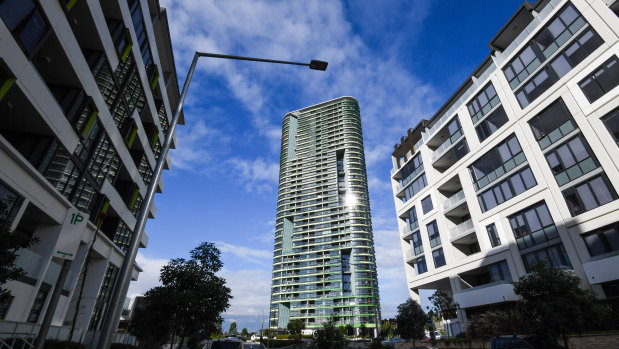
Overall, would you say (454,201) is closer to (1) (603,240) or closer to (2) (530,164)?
(2) (530,164)

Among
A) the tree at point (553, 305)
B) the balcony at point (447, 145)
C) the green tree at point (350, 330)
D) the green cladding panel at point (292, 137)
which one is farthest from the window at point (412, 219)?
the green cladding panel at point (292, 137)

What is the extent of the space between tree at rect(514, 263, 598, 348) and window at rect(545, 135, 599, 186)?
34.5 feet

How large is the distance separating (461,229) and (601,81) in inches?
689

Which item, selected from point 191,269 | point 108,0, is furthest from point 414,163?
point 108,0

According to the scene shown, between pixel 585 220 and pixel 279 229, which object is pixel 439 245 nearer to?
pixel 585 220

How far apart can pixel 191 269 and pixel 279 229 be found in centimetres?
9549

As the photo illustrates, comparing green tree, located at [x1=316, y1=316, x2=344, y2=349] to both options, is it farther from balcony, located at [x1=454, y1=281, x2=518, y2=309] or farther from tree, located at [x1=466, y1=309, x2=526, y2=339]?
tree, located at [x1=466, y1=309, x2=526, y2=339]

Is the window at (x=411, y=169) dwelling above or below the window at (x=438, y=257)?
above

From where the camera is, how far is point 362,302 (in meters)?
92.4

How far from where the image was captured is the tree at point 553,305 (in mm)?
14977

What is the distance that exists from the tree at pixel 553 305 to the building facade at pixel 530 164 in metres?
2.87

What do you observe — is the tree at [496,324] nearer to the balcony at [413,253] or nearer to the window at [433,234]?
the window at [433,234]

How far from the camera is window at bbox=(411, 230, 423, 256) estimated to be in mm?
40128

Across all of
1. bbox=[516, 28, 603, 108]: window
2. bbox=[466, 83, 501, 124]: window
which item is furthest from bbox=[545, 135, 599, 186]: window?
bbox=[466, 83, 501, 124]: window
